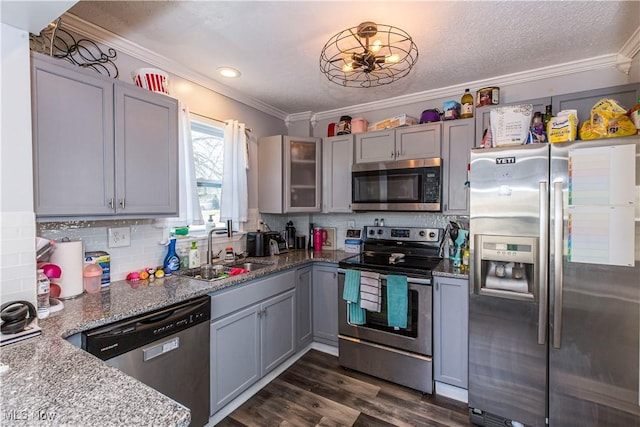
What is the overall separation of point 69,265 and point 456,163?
2.78 metres

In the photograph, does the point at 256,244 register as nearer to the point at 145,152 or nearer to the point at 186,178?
the point at 186,178

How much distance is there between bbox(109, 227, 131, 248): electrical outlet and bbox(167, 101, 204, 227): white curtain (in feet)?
1.00

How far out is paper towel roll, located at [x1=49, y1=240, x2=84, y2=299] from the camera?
1645mm

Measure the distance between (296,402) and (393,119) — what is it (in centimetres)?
253

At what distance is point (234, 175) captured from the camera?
285cm

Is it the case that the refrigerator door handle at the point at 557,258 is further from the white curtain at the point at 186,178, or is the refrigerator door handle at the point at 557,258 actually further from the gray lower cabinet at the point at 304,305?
the white curtain at the point at 186,178

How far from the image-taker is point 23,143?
1.35m

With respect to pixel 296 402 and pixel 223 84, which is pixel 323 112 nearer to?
pixel 223 84

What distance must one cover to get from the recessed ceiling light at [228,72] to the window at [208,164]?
448 mm

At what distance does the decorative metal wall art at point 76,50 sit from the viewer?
1.54m

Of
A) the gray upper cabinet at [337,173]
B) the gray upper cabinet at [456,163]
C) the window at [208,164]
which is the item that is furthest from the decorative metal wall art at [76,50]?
the gray upper cabinet at [456,163]

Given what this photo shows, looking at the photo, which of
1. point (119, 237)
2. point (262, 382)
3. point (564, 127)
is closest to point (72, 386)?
point (119, 237)

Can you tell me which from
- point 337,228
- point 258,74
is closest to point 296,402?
point 337,228

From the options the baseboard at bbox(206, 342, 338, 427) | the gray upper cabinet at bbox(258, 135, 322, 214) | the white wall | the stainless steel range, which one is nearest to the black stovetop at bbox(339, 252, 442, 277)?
the stainless steel range
